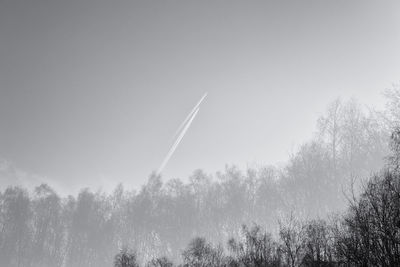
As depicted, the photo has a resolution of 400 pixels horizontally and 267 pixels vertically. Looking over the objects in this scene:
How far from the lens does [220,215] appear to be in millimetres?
55312

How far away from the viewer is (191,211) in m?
57.8

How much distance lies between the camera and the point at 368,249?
42.3 feet

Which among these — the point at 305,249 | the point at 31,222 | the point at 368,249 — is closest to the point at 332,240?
the point at 305,249

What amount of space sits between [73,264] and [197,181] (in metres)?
36.0

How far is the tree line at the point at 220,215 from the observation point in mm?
19697

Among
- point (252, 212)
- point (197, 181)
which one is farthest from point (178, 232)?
point (252, 212)

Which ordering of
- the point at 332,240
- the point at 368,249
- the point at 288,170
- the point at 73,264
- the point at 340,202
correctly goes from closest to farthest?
the point at 368,249 → the point at 332,240 → the point at 340,202 → the point at 288,170 → the point at 73,264

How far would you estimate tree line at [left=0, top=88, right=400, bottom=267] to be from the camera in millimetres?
19697

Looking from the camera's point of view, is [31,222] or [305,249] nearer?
[305,249]

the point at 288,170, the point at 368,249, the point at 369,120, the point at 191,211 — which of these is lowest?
the point at 368,249

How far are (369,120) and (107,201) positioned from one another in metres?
57.6

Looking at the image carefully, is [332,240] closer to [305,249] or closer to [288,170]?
[305,249]

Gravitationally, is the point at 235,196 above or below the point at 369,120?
below

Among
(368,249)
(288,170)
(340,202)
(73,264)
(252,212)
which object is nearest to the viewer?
(368,249)
